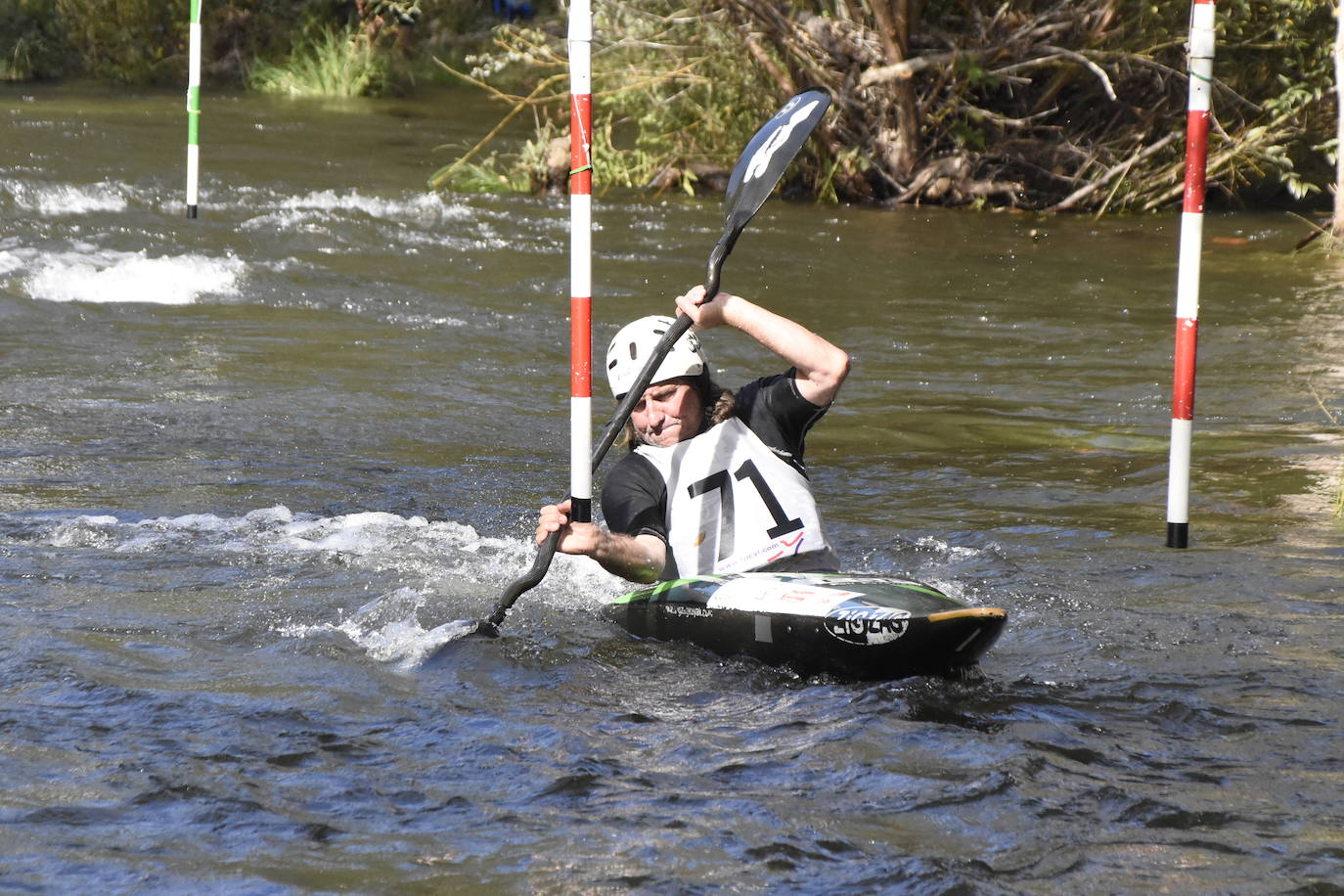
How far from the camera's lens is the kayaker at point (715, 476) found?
459 cm

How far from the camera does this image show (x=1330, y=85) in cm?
1451

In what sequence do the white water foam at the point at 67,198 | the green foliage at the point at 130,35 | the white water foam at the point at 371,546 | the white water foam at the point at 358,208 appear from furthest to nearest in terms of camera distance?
1. the green foliage at the point at 130,35
2. the white water foam at the point at 358,208
3. the white water foam at the point at 67,198
4. the white water foam at the point at 371,546

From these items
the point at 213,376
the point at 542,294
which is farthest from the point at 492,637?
the point at 542,294

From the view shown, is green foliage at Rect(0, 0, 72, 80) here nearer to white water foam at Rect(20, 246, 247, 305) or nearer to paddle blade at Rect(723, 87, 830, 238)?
white water foam at Rect(20, 246, 247, 305)

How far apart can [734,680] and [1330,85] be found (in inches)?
483

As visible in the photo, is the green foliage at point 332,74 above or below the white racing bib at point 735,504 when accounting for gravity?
above

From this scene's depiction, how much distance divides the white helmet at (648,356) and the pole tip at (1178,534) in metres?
1.78

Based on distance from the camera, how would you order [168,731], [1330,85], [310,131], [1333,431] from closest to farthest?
[168,731]
[1333,431]
[1330,85]
[310,131]

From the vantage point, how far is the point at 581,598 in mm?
5391

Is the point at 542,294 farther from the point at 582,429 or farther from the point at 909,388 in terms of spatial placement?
the point at 582,429

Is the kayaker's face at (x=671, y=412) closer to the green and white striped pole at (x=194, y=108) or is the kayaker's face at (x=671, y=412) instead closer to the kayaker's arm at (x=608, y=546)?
the kayaker's arm at (x=608, y=546)

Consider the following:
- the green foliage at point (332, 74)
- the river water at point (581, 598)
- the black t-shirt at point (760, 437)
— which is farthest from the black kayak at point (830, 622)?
the green foliage at point (332, 74)

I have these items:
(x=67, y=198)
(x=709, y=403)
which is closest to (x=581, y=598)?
(x=709, y=403)

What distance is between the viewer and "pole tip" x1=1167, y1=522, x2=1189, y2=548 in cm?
544
